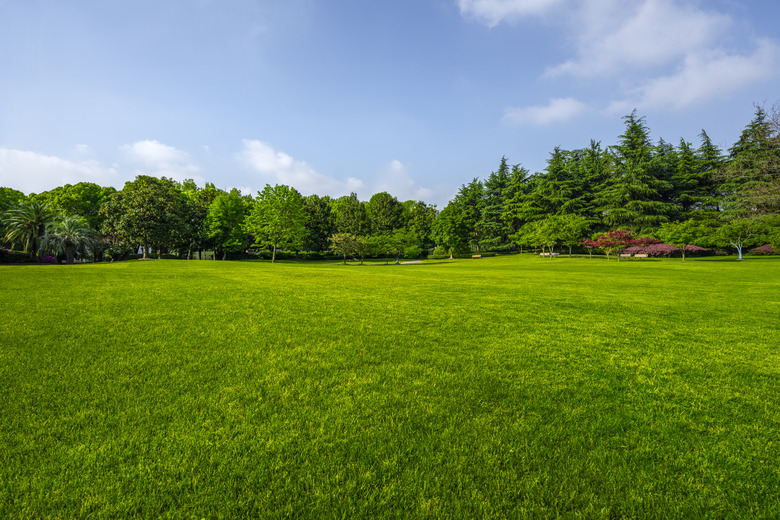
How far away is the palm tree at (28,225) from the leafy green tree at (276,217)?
67.8ft

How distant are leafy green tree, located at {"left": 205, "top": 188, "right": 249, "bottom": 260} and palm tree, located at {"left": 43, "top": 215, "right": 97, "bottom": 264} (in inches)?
490

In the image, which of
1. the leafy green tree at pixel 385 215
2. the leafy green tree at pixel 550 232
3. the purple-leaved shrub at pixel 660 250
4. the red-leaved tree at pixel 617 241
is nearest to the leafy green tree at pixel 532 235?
the leafy green tree at pixel 550 232

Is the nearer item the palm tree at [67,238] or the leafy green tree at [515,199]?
the palm tree at [67,238]

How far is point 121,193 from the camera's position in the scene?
36.7m

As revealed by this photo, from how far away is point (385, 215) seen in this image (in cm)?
6662

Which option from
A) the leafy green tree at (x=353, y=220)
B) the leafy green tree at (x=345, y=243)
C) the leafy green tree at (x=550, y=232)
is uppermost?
the leafy green tree at (x=353, y=220)

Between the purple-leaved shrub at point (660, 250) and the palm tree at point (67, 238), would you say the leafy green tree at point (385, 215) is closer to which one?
the purple-leaved shrub at point (660, 250)

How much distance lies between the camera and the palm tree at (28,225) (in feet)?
108

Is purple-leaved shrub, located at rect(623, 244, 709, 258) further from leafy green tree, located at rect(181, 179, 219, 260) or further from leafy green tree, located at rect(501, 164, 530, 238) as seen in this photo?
leafy green tree, located at rect(181, 179, 219, 260)

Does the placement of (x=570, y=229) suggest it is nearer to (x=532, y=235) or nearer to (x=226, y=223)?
(x=532, y=235)

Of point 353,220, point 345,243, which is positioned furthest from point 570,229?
point 353,220

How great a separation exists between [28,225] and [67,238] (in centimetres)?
479

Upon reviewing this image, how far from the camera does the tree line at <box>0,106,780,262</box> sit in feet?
114

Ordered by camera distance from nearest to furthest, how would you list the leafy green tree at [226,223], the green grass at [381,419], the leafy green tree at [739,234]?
1. the green grass at [381,419]
2. the leafy green tree at [739,234]
3. the leafy green tree at [226,223]
